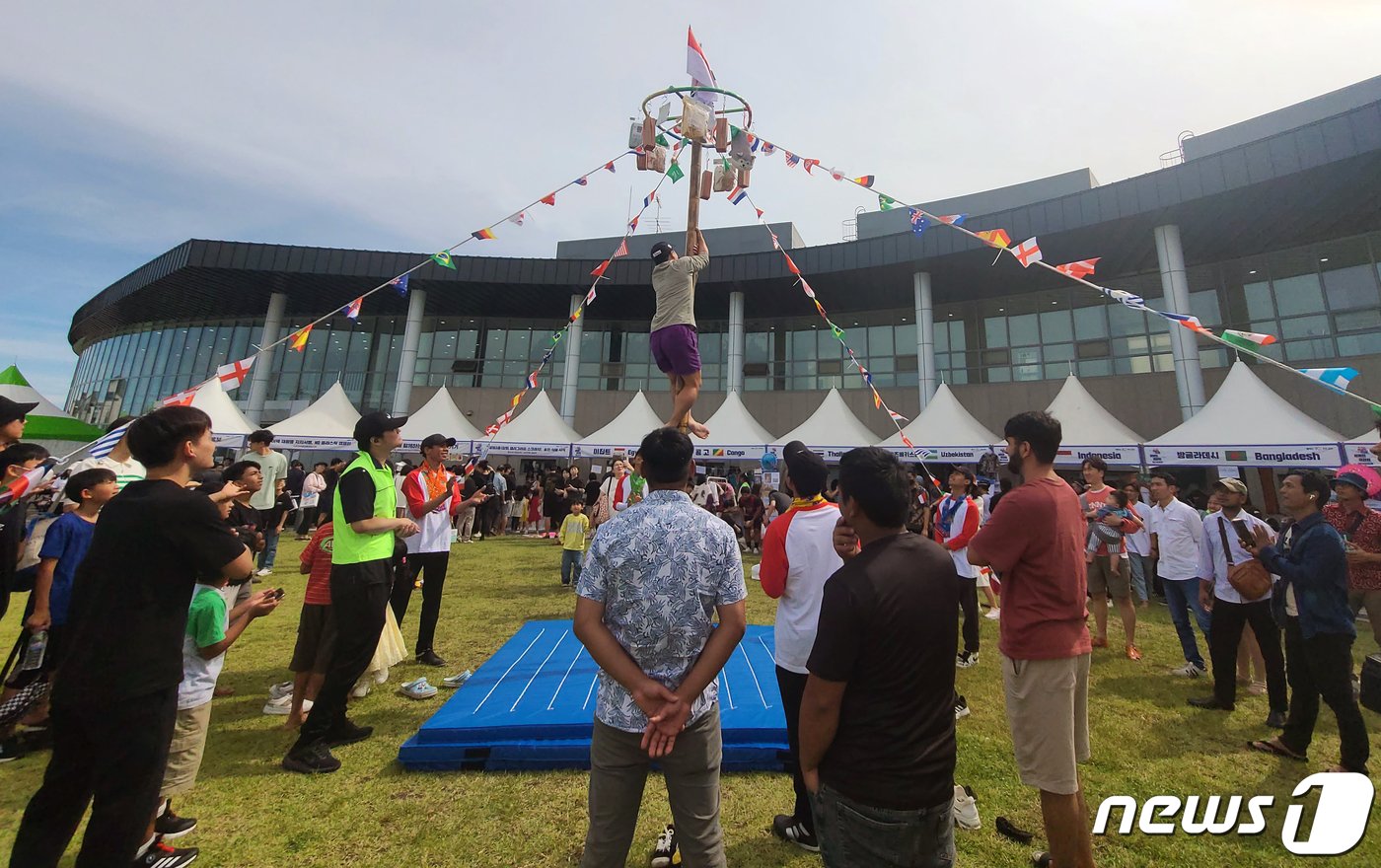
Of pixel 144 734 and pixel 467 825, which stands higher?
pixel 144 734

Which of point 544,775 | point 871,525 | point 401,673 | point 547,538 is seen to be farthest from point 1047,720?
point 547,538

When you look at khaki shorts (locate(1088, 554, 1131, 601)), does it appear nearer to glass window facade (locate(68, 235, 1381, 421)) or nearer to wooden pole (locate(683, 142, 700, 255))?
wooden pole (locate(683, 142, 700, 255))

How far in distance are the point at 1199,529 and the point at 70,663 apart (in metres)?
8.68

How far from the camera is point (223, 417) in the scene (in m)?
15.9

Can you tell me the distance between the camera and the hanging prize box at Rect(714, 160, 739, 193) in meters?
6.39

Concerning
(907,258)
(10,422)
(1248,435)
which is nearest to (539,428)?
(10,422)

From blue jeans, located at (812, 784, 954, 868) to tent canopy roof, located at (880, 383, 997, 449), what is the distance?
14466 mm

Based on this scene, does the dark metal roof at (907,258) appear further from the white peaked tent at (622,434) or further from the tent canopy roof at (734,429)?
the white peaked tent at (622,434)

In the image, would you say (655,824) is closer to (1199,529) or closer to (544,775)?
(544,775)

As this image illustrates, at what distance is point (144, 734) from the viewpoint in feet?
6.91

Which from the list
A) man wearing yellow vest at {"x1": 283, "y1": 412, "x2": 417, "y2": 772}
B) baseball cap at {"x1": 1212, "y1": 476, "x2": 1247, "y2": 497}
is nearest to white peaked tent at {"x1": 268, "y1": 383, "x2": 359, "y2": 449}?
man wearing yellow vest at {"x1": 283, "y1": 412, "x2": 417, "y2": 772}

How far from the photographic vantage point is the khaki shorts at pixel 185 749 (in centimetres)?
280

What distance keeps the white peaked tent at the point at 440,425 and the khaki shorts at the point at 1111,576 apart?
1586 centimetres

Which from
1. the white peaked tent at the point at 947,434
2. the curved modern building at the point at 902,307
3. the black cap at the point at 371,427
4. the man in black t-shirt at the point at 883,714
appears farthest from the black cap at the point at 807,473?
the curved modern building at the point at 902,307
